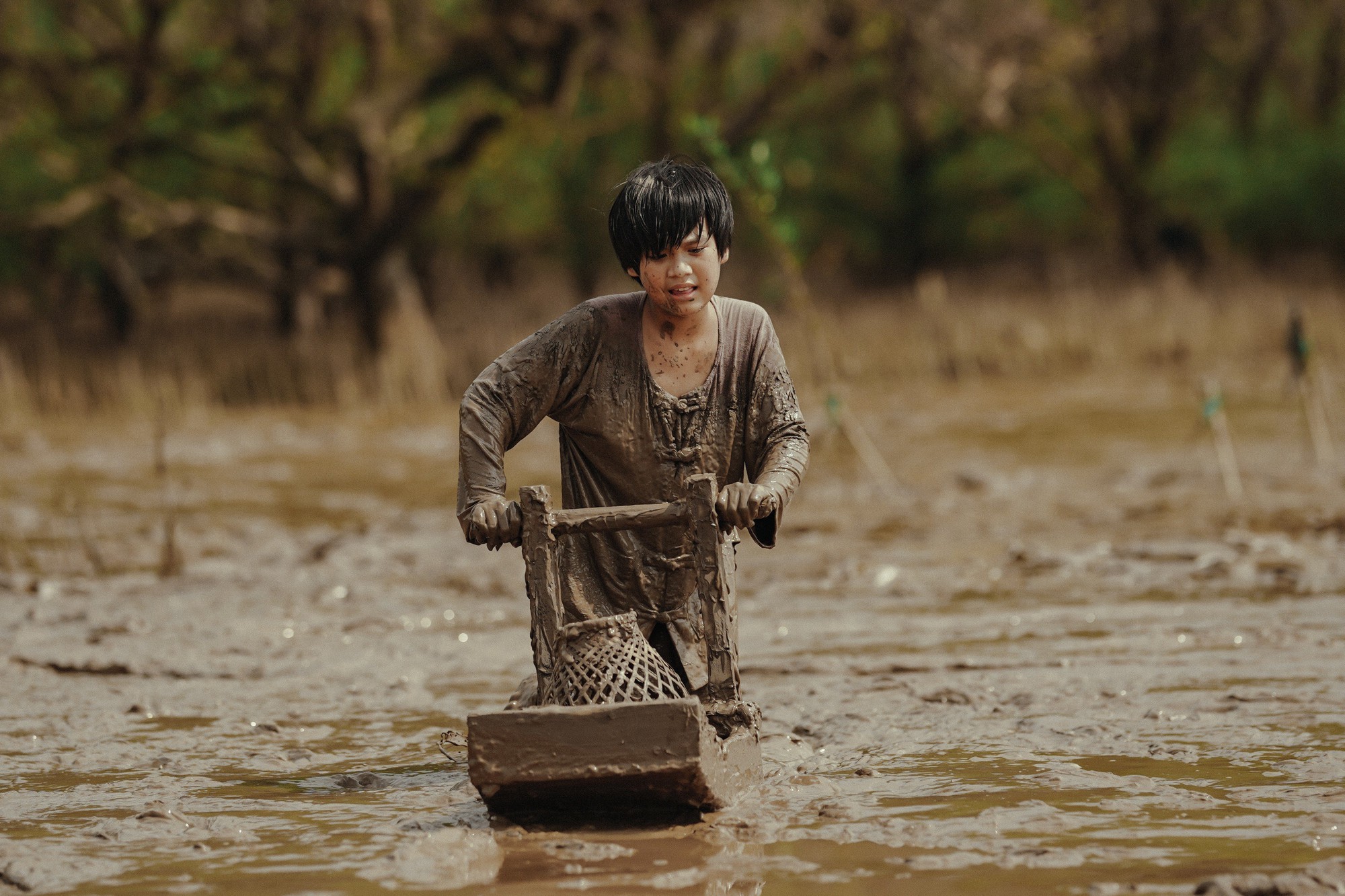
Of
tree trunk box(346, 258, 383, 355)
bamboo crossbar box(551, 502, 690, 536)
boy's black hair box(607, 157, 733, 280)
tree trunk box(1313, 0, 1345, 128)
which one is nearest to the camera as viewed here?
bamboo crossbar box(551, 502, 690, 536)

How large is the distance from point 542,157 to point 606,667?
73.8 feet

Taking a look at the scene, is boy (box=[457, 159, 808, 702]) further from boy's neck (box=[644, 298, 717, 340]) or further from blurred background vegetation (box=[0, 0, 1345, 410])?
blurred background vegetation (box=[0, 0, 1345, 410])

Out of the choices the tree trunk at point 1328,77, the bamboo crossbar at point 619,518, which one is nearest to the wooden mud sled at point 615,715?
the bamboo crossbar at point 619,518

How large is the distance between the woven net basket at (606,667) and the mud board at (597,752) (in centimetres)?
12

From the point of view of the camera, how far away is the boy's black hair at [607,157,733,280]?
452 centimetres

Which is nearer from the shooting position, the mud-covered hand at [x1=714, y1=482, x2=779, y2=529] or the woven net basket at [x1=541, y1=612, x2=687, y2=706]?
the woven net basket at [x1=541, y1=612, x2=687, y2=706]

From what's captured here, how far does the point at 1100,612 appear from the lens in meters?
7.15

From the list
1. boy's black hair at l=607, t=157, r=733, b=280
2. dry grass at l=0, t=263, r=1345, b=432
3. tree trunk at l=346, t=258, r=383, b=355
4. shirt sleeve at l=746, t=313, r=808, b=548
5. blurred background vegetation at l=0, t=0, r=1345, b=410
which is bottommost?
shirt sleeve at l=746, t=313, r=808, b=548

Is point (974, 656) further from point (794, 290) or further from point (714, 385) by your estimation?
point (794, 290)

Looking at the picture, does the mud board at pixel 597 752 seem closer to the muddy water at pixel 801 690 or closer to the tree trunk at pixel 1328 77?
the muddy water at pixel 801 690

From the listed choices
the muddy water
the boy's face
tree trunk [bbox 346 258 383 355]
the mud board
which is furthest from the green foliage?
the mud board

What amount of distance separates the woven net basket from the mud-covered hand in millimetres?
357

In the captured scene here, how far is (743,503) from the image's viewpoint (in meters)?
4.38

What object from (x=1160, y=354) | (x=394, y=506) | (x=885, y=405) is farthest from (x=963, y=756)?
(x=1160, y=354)
